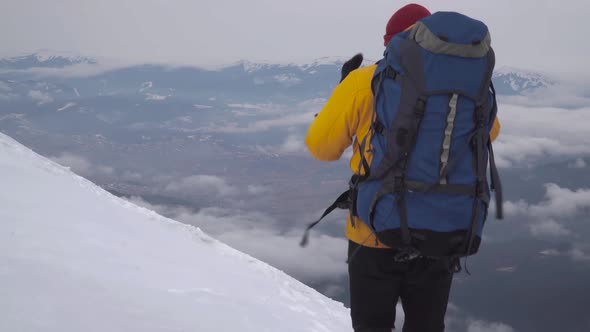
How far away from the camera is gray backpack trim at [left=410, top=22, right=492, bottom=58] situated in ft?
8.51

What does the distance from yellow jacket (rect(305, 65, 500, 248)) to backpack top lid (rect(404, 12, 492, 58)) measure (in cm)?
38

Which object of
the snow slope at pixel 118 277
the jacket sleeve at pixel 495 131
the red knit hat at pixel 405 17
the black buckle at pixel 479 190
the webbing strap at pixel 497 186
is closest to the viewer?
the black buckle at pixel 479 190

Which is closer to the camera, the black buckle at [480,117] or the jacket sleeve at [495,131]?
the black buckle at [480,117]

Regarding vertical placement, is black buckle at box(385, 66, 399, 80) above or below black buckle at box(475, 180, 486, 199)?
above

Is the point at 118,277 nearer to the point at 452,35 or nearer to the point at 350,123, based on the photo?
the point at 350,123

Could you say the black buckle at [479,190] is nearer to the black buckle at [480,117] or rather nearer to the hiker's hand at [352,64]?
the black buckle at [480,117]

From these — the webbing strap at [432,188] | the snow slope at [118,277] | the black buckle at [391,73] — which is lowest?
the snow slope at [118,277]

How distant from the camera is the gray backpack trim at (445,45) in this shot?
2.59m

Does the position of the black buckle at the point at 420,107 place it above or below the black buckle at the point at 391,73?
below

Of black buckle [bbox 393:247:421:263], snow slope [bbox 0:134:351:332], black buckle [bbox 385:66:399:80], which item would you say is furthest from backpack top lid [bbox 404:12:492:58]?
snow slope [bbox 0:134:351:332]

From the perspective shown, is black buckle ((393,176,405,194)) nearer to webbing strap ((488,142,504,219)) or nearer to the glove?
webbing strap ((488,142,504,219))

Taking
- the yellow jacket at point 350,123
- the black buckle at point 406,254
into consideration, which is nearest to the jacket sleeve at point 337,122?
the yellow jacket at point 350,123

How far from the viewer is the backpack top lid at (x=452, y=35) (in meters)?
2.60

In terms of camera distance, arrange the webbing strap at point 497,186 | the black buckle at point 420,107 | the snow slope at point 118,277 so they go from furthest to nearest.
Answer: the snow slope at point 118,277
the webbing strap at point 497,186
the black buckle at point 420,107
